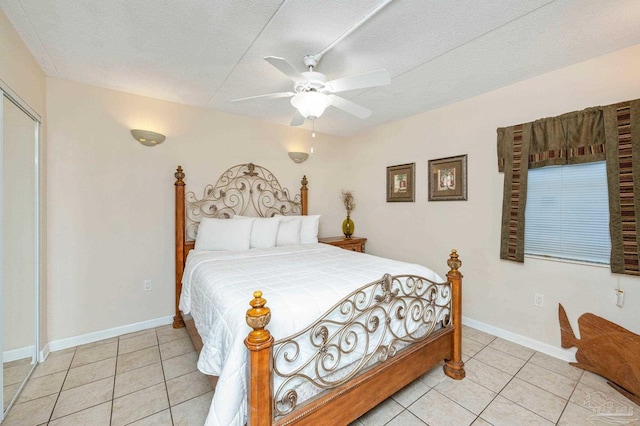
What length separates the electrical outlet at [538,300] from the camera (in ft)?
8.02

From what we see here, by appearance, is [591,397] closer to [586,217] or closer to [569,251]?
[569,251]

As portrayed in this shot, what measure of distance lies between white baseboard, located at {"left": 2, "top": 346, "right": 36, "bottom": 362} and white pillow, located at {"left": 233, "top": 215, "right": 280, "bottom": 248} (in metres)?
1.91

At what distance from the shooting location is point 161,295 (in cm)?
297

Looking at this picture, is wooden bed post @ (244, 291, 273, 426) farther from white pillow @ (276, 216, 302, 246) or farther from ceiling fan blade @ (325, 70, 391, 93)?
white pillow @ (276, 216, 302, 246)

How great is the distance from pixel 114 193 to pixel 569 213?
4363mm

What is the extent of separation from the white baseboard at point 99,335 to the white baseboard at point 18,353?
230 mm

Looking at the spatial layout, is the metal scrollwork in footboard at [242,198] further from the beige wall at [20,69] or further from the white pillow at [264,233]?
the beige wall at [20,69]

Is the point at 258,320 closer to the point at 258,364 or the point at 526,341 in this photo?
the point at 258,364

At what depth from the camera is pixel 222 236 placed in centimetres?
285

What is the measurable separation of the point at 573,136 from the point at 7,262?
14.4ft

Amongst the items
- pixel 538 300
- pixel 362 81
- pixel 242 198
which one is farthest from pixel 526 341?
pixel 242 198

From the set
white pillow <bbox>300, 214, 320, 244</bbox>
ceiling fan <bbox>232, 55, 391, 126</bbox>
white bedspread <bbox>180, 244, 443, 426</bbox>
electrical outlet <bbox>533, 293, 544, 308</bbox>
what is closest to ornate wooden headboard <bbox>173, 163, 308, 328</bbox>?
white pillow <bbox>300, 214, 320, 244</bbox>

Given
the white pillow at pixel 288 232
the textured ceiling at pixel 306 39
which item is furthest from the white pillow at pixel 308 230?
the textured ceiling at pixel 306 39

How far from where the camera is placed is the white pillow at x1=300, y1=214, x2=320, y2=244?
11.4 ft
